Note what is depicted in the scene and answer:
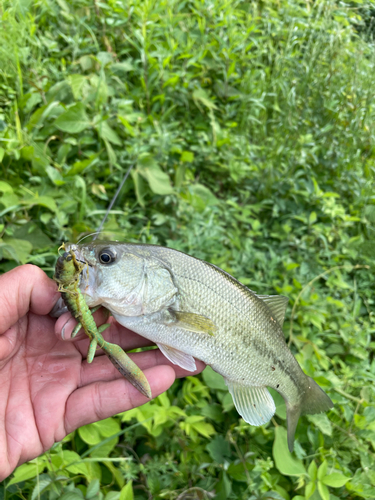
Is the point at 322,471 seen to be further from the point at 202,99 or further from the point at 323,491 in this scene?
the point at 202,99

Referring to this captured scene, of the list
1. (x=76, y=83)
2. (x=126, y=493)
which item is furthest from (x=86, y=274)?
(x=76, y=83)

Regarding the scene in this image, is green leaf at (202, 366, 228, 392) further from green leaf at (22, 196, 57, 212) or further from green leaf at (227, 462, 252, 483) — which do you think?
green leaf at (22, 196, 57, 212)

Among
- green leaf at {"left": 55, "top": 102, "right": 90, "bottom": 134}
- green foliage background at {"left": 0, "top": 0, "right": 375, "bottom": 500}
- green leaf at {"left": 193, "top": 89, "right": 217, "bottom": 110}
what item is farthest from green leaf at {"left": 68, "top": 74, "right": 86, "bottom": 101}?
green leaf at {"left": 193, "top": 89, "right": 217, "bottom": 110}

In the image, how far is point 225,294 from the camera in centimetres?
208

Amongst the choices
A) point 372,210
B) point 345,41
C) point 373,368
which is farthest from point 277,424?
point 345,41

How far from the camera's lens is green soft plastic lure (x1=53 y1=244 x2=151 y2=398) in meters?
1.60

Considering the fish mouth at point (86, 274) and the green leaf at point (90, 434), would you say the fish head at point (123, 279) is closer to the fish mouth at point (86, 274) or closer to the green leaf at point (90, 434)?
the fish mouth at point (86, 274)

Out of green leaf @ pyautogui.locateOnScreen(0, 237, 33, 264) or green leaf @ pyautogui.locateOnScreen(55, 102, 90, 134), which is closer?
green leaf @ pyautogui.locateOnScreen(0, 237, 33, 264)

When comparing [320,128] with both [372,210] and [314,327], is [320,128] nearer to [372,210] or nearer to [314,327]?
[372,210]

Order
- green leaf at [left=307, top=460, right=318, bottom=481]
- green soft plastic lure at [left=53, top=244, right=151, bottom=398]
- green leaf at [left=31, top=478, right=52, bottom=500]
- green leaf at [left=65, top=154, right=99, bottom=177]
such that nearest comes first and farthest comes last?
green soft plastic lure at [left=53, top=244, right=151, bottom=398], green leaf at [left=31, top=478, right=52, bottom=500], green leaf at [left=307, top=460, right=318, bottom=481], green leaf at [left=65, top=154, right=99, bottom=177]

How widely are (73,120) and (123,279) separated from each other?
219 cm

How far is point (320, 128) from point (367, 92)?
67cm

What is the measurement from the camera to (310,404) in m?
2.35

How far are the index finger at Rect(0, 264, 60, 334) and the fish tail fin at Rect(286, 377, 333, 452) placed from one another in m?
1.70
